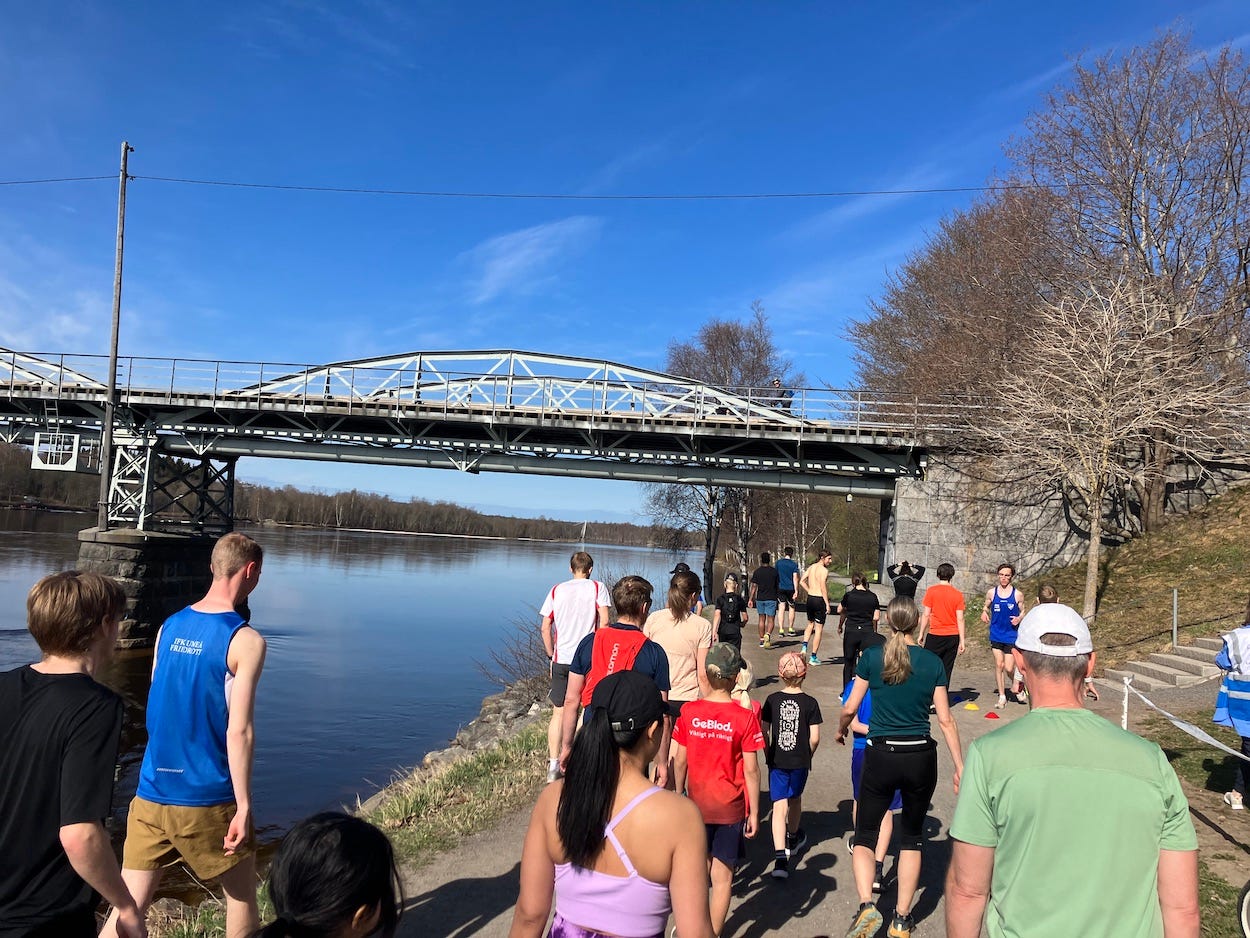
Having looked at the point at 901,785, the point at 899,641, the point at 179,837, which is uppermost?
the point at 899,641

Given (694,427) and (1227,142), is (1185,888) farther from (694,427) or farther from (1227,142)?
(1227,142)

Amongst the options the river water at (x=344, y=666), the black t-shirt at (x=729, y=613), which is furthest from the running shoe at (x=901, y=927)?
the river water at (x=344, y=666)

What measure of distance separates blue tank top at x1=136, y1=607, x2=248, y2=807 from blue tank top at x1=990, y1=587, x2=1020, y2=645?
30.7ft

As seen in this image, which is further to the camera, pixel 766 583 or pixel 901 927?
pixel 766 583

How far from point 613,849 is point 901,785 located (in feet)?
Result: 9.41

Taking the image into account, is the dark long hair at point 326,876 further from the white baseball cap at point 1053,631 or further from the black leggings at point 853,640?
the black leggings at point 853,640

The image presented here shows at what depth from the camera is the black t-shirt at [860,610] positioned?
1055 centimetres

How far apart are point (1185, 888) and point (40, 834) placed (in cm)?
345

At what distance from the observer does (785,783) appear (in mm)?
5617

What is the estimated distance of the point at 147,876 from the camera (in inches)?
148

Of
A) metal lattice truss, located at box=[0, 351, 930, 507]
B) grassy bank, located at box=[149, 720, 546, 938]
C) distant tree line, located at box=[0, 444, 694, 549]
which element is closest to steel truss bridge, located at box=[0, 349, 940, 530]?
metal lattice truss, located at box=[0, 351, 930, 507]

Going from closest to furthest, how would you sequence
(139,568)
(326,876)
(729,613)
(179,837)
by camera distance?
(326,876) < (179,837) < (729,613) < (139,568)

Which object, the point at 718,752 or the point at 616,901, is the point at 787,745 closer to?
the point at 718,752

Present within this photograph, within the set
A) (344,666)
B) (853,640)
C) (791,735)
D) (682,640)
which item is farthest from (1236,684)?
(344,666)
